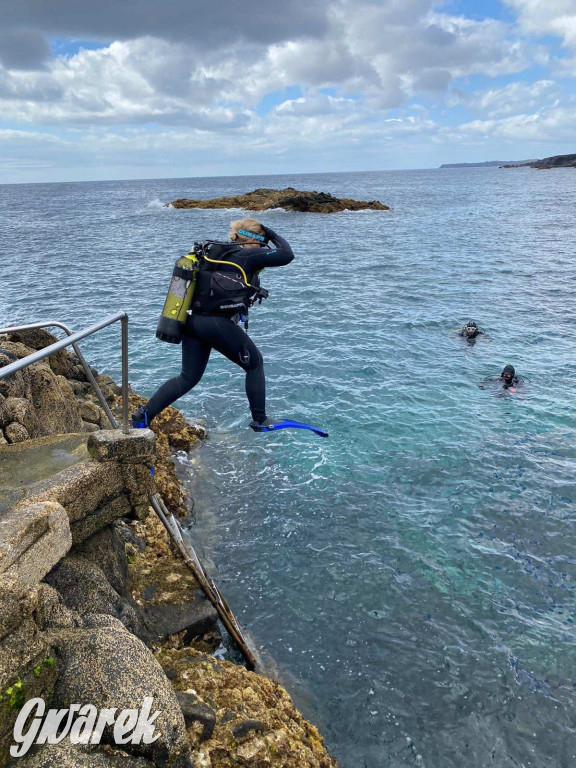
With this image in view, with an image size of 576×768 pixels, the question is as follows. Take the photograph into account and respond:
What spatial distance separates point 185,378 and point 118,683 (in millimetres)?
4282

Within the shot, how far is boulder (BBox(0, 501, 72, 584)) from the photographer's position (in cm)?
374

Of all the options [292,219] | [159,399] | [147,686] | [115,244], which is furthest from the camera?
[292,219]

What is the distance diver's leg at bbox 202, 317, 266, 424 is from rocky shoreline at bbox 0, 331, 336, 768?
1.94m

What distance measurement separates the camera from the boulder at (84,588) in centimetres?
481

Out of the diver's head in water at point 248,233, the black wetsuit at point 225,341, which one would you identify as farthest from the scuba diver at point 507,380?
the diver's head in water at point 248,233

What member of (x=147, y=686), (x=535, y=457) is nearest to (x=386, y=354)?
(x=535, y=457)

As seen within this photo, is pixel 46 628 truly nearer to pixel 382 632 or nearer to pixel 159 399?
pixel 159 399

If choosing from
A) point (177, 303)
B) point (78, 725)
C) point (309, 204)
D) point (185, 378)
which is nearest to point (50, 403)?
point (185, 378)

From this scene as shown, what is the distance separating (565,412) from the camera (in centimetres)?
1384

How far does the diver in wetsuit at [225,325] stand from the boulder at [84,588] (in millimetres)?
2413

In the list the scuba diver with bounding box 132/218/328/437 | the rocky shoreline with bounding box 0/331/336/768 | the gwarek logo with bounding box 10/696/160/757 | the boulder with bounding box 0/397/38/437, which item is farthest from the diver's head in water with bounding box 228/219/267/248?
the gwarek logo with bounding box 10/696/160/757

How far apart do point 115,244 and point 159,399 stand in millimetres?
50952

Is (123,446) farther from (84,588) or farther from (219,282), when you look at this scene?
(219,282)

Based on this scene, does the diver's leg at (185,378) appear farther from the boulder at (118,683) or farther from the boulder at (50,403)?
the boulder at (118,683)
